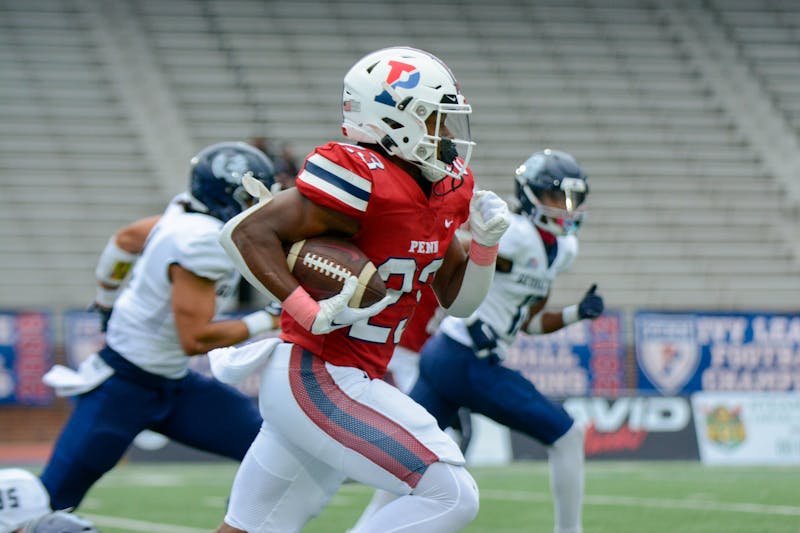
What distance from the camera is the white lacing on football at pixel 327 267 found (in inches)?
151

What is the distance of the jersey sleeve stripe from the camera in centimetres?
379

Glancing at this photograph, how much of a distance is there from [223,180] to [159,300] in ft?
1.77

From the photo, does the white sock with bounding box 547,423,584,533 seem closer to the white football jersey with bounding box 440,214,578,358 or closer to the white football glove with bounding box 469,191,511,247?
the white football jersey with bounding box 440,214,578,358

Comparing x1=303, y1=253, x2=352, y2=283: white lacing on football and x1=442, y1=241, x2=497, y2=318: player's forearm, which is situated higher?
x1=303, y1=253, x2=352, y2=283: white lacing on football

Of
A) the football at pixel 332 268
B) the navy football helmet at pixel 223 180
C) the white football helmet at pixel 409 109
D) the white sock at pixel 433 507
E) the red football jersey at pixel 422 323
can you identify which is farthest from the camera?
the red football jersey at pixel 422 323

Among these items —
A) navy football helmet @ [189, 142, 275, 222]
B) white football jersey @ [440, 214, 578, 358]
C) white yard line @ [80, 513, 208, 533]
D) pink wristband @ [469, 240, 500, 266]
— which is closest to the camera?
pink wristband @ [469, 240, 500, 266]

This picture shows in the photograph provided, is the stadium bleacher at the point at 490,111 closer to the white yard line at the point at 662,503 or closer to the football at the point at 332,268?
the white yard line at the point at 662,503

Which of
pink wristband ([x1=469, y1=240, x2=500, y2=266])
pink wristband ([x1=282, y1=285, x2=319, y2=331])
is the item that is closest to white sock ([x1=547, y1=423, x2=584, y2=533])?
pink wristband ([x1=469, y1=240, x2=500, y2=266])

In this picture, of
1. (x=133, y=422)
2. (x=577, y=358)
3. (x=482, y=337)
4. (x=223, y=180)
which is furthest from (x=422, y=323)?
(x=577, y=358)

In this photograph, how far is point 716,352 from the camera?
551 inches

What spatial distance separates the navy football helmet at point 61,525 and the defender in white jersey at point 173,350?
1010 mm

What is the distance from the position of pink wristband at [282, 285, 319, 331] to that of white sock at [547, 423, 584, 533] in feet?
6.86

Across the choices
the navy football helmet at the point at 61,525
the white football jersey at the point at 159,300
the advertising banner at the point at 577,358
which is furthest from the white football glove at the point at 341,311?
the advertising banner at the point at 577,358

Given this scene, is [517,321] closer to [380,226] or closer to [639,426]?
[380,226]
